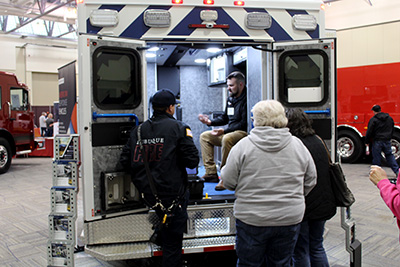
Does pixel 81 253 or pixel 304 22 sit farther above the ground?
pixel 304 22

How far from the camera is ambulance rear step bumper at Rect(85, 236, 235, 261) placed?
317cm

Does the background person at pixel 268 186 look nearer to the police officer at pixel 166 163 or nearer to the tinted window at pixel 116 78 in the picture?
the police officer at pixel 166 163

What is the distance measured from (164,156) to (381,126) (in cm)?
670

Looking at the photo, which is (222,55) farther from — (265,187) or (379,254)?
(265,187)

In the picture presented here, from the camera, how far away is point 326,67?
12.0ft

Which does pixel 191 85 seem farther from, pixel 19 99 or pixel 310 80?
pixel 19 99

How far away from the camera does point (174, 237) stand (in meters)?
3.01

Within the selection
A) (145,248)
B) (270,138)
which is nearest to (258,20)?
(270,138)

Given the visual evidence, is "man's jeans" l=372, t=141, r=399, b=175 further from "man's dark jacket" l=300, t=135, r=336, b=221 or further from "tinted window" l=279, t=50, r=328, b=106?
"man's dark jacket" l=300, t=135, r=336, b=221

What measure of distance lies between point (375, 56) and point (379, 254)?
287 inches

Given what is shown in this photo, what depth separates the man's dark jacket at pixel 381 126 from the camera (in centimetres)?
807

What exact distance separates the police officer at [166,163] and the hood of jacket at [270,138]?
784 millimetres

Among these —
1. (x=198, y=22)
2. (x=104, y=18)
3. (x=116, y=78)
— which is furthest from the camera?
(x=198, y=22)

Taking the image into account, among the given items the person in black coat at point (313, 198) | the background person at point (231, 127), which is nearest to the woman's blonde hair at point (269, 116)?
the person in black coat at point (313, 198)
